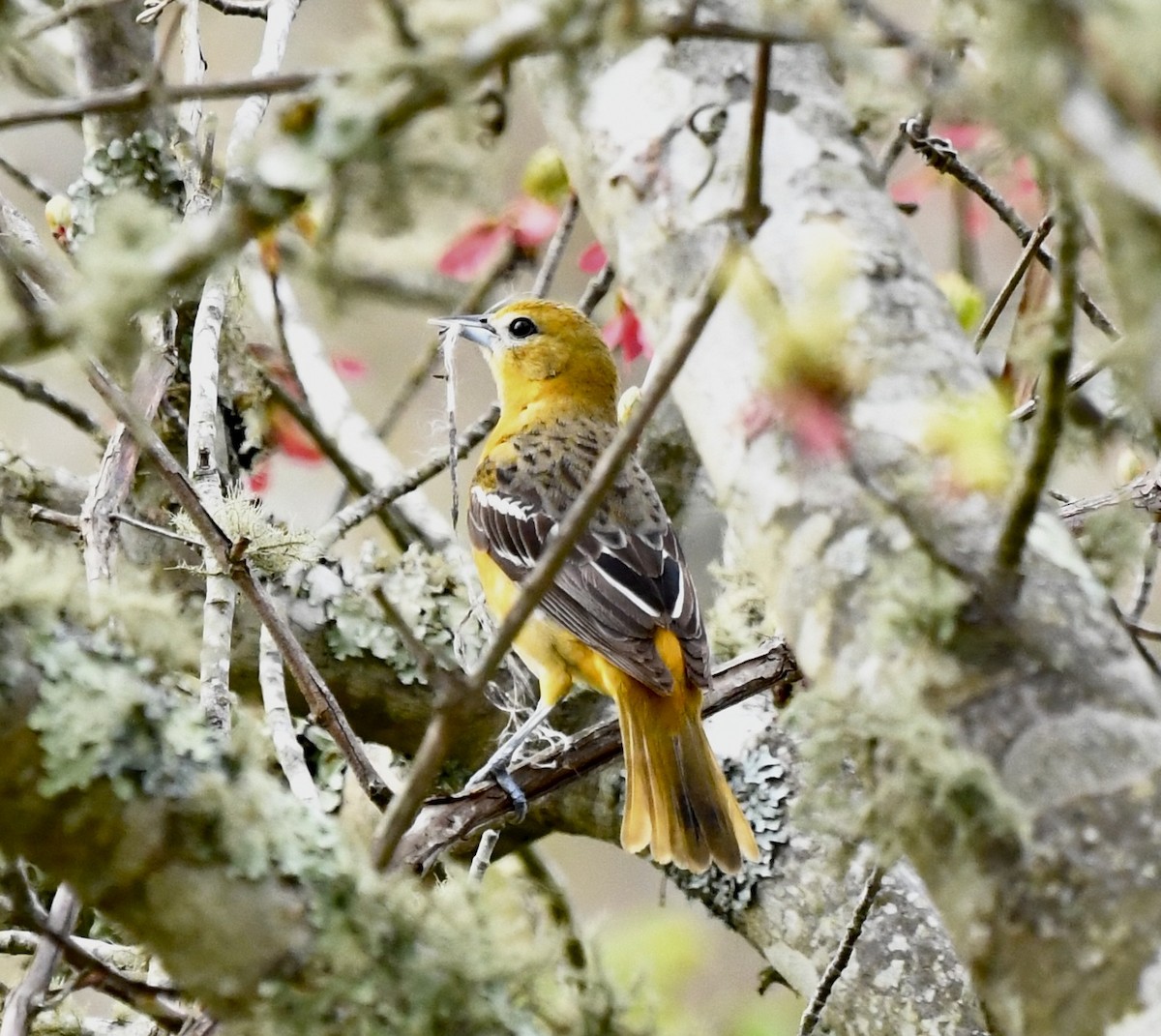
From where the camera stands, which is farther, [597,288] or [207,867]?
[597,288]

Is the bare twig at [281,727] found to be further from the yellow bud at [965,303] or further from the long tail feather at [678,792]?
the yellow bud at [965,303]

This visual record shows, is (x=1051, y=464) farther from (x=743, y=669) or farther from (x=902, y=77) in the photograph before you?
(x=743, y=669)

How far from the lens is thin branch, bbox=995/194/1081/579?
1224mm

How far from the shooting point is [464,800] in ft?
8.80

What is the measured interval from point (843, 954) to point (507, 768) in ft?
2.89

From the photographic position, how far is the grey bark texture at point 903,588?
133 cm

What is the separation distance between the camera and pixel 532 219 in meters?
4.68

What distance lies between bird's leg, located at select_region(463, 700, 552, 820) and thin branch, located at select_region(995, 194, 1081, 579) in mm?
1529

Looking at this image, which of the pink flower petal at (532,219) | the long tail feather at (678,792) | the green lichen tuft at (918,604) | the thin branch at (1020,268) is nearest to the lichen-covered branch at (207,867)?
the green lichen tuft at (918,604)

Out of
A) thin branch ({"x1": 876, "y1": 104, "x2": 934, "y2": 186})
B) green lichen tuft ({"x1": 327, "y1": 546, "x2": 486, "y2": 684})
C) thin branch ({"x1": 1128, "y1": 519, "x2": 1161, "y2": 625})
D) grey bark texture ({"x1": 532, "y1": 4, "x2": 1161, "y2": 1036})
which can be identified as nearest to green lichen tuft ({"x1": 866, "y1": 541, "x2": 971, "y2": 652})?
grey bark texture ({"x1": 532, "y1": 4, "x2": 1161, "y2": 1036})

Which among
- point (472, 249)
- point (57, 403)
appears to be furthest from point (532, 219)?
point (57, 403)

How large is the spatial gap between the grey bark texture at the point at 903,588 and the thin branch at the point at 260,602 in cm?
89

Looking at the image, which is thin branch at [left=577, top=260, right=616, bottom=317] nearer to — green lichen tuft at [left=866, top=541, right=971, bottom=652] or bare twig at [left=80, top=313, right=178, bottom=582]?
bare twig at [left=80, top=313, right=178, bottom=582]

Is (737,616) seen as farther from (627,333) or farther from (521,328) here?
(521,328)
